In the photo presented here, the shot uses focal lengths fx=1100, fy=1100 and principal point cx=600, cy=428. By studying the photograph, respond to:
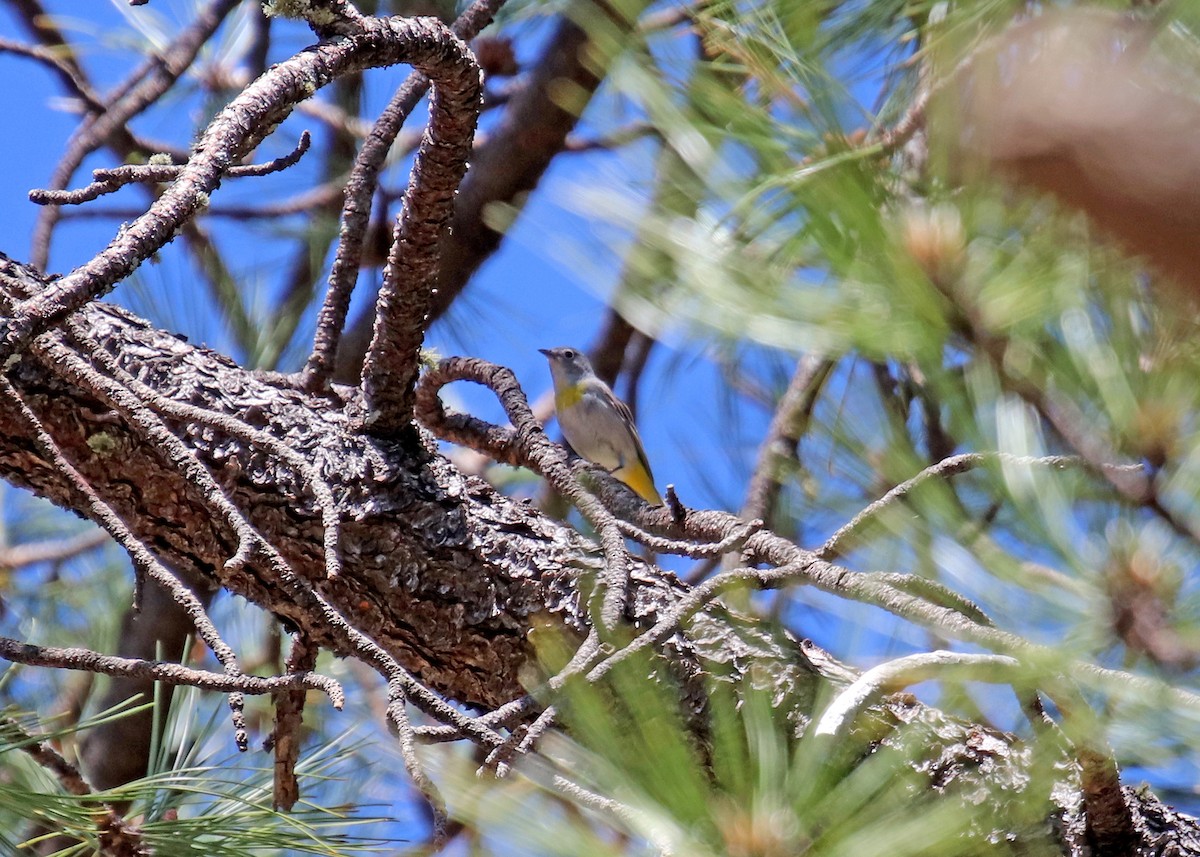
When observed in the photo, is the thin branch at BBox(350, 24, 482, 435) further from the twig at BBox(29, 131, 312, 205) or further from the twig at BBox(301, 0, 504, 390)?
the twig at BBox(29, 131, 312, 205)

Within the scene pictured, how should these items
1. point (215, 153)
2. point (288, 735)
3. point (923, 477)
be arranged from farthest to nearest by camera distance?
point (288, 735), point (923, 477), point (215, 153)

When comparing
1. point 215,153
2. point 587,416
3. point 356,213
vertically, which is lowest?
point 215,153

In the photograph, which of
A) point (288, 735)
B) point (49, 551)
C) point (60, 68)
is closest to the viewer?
point (288, 735)

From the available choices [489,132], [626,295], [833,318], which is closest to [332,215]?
[489,132]

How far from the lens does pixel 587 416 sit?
500cm

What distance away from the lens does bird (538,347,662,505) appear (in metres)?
A: 4.88

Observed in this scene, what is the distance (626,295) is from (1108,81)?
A: 230 cm

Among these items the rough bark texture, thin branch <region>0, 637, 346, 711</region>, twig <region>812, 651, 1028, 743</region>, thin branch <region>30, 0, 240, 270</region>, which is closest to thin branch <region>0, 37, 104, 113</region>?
thin branch <region>30, 0, 240, 270</region>

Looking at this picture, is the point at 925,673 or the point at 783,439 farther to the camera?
the point at 783,439

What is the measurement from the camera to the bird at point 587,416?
16.0 ft

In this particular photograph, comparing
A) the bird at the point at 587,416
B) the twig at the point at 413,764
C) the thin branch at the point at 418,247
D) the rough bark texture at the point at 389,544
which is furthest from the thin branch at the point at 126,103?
the bird at the point at 587,416

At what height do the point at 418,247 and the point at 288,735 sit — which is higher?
the point at 418,247

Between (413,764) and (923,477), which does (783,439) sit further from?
(413,764)

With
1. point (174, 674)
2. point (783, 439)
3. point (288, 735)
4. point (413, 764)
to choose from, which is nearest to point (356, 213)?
point (288, 735)
